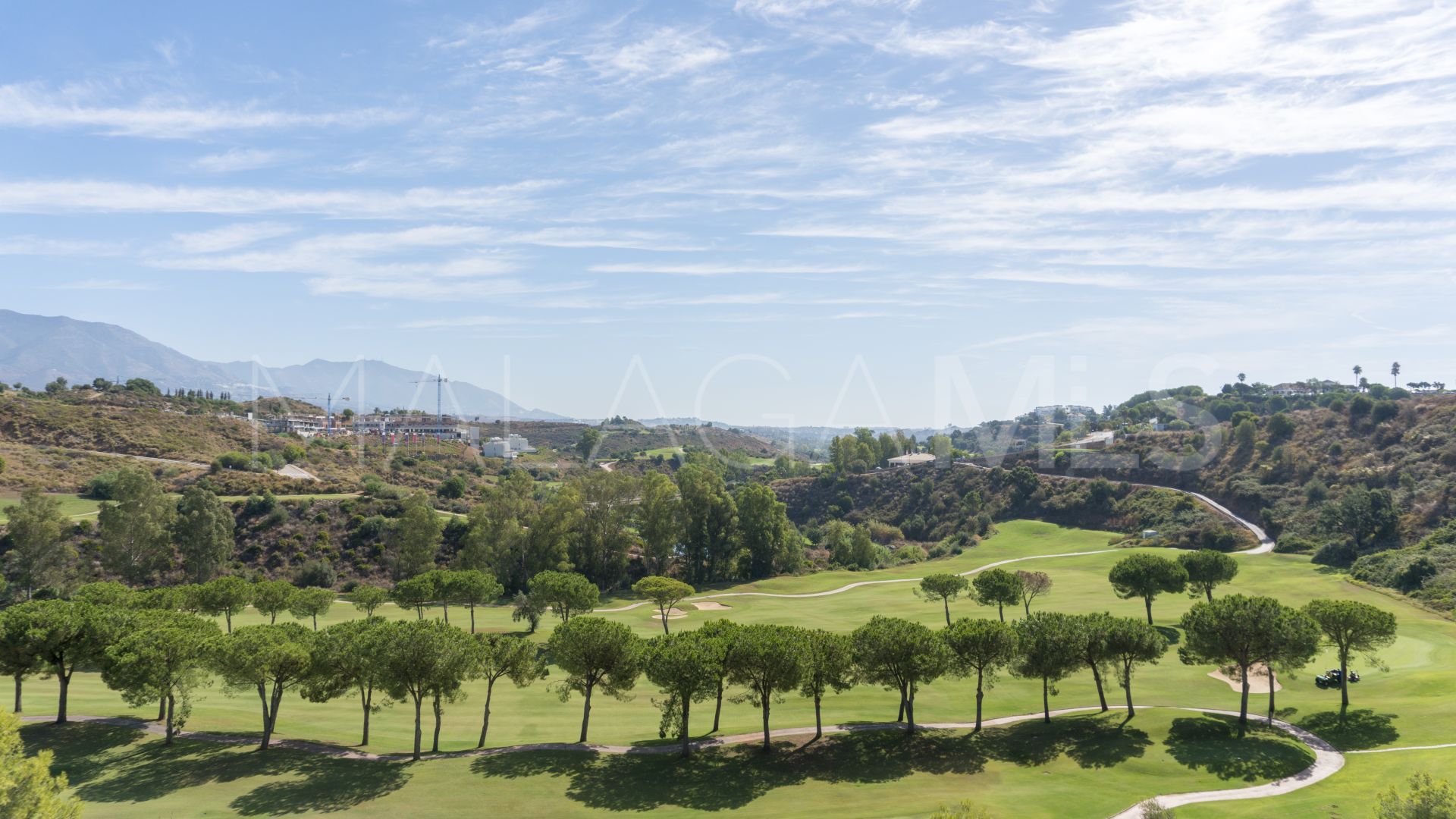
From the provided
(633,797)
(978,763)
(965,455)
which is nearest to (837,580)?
(978,763)

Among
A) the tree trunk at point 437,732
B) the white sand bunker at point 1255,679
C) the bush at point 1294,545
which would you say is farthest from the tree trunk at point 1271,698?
the bush at point 1294,545

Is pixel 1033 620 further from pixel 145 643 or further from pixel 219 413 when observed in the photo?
pixel 219 413

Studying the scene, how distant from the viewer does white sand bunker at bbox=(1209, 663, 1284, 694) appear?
142 feet

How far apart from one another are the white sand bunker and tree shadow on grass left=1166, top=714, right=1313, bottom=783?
5006 mm

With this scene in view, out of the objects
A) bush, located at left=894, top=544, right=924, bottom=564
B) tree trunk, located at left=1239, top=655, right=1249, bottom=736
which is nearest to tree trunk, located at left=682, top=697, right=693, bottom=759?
tree trunk, located at left=1239, top=655, right=1249, bottom=736

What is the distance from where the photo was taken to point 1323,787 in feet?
102

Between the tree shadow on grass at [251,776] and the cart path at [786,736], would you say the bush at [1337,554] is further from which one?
the tree shadow on grass at [251,776]

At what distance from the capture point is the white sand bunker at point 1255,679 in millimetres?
43381

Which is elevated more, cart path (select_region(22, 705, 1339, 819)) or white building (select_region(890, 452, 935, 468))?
white building (select_region(890, 452, 935, 468))

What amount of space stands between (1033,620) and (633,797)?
23.6 m

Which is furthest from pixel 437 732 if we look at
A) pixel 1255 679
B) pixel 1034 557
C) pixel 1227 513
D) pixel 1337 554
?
pixel 1227 513

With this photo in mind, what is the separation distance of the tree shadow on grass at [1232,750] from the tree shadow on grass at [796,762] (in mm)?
1974

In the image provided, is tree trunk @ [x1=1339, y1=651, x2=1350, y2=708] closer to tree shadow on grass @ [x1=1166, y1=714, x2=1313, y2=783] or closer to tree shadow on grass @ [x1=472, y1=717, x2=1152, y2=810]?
tree shadow on grass @ [x1=1166, y1=714, x2=1313, y2=783]

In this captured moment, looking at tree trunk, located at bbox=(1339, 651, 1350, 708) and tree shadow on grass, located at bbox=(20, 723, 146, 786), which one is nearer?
tree shadow on grass, located at bbox=(20, 723, 146, 786)
